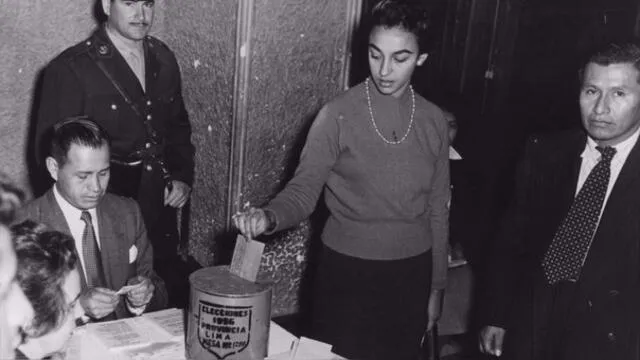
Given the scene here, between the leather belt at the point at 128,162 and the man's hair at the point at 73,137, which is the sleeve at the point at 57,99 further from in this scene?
the man's hair at the point at 73,137

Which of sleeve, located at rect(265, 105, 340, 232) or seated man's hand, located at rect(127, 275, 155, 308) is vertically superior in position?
sleeve, located at rect(265, 105, 340, 232)

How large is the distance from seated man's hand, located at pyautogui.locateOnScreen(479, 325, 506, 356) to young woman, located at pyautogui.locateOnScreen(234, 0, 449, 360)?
25cm

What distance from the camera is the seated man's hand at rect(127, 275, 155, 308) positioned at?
2.22 m

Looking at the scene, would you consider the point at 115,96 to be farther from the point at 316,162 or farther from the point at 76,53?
the point at 316,162

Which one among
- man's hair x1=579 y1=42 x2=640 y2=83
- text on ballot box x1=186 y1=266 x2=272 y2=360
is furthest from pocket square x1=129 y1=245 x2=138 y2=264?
man's hair x1=579 y1=42 x2=640 y2=83

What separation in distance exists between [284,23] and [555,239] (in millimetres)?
2019

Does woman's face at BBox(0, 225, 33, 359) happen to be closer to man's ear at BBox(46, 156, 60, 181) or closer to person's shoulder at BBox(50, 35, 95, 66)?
man's ear at BBox(46, 156, 60, 181)

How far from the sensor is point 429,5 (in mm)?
3988

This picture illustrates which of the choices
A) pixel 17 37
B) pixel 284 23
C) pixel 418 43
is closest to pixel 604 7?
pixel 418 43

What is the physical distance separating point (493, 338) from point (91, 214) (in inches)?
61.2

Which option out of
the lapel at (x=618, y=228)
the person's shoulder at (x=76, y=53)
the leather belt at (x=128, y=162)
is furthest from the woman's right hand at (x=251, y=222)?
the person's shoulder at (x=76, y=53)

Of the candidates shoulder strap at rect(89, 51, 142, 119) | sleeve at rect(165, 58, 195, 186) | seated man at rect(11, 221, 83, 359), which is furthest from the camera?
sleeve at rect(165, 58, 195, 186)

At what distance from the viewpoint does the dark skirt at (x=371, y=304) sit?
2.46 meters

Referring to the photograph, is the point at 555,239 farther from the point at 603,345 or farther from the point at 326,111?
the point at 326,111
